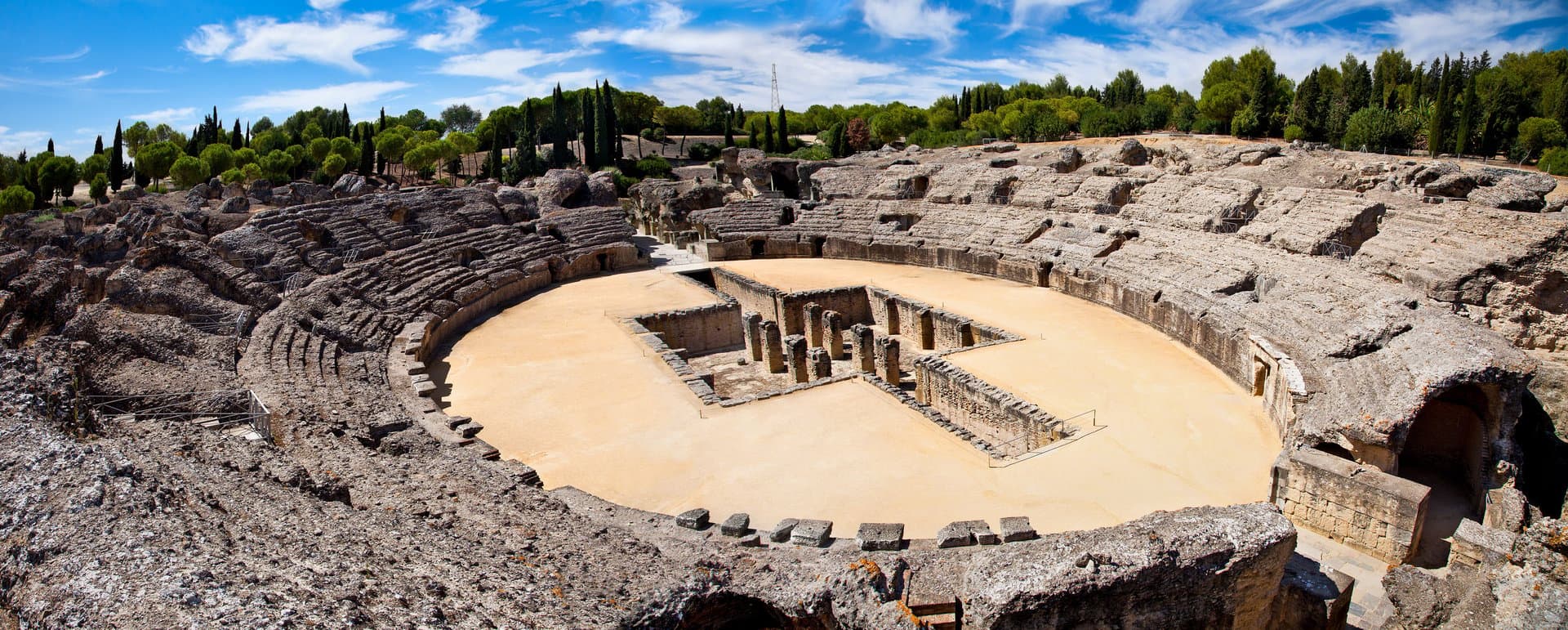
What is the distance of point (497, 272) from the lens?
77.0ft

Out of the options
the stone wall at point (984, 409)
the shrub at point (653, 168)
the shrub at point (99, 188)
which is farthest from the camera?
the shrub at point (653, 168)

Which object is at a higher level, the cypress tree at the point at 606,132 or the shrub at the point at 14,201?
the cypress tree at the point at 606,132

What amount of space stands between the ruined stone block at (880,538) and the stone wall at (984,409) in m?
3.68

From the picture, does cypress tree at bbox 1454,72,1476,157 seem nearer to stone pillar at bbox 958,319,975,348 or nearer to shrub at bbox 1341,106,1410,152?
shrub at bbox 1341,106,1410,152

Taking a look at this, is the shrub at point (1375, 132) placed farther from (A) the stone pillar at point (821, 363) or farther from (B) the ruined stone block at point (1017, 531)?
(B) the ruined stone block at point (1017, 531)

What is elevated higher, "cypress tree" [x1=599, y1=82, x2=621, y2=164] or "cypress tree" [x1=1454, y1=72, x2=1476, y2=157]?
"cypress tree" [x1=599, y1=82, x2=621, y2=164]

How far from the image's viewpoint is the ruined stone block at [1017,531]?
8.26 m

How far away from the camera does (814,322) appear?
19.4 metres

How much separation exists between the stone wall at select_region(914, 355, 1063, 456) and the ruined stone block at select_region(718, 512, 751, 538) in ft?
14.2

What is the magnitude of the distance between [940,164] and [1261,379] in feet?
65.2

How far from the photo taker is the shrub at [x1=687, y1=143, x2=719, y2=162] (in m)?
59.7

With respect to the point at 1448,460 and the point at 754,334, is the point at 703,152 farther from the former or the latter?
the point at 1448,460

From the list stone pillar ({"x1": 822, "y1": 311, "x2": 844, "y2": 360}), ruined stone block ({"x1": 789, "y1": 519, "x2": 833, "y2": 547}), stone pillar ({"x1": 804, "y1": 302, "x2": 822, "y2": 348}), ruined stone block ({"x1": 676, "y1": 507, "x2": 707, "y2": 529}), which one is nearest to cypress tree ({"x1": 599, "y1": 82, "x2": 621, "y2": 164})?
stone pillar ({"x1": 804, "y1": 302, "x2": 822, "y2": 348})

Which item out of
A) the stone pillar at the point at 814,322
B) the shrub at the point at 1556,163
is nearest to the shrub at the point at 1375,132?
the shrub at the point at 1556,163
